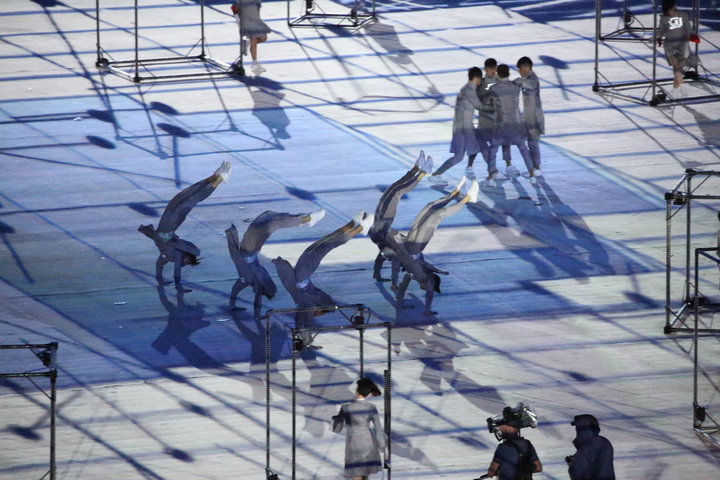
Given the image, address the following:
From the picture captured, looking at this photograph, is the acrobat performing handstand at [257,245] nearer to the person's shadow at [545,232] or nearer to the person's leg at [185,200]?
the person's leg at [185,200]

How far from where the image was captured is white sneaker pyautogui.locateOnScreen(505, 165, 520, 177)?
55.1 ft

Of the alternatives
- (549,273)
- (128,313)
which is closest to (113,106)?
(128,313)

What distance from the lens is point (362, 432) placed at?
8719 millimetres

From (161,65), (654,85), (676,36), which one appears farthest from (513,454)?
(161,65)

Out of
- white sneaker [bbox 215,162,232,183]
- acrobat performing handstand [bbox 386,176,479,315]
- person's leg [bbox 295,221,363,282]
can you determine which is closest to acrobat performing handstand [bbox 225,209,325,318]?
person's leg [bbox 295,221,363,282]

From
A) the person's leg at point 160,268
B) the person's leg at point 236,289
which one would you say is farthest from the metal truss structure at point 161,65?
the person's leg at point 236,289

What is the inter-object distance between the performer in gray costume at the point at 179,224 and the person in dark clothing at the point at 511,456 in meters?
5.32

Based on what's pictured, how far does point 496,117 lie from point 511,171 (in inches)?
39.4

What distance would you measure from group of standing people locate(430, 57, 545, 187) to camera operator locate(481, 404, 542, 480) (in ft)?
26.3

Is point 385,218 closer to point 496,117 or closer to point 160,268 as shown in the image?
point 160,268

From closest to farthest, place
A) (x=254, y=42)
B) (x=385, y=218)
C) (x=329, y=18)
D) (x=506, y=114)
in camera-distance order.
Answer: (x=385, y=218), (x=506, y=114), (x=254, y=42), (x=329, y=18)

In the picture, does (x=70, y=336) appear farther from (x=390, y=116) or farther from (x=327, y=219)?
(x=390, y=116)

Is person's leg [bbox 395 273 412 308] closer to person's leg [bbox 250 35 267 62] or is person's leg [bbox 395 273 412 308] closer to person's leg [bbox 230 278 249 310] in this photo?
person's leg [bbox 230 278 249 310]

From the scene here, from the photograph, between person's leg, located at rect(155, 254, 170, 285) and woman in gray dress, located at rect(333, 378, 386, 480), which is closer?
woman in gray dress, located at rect(333, 378, 386, 480)
